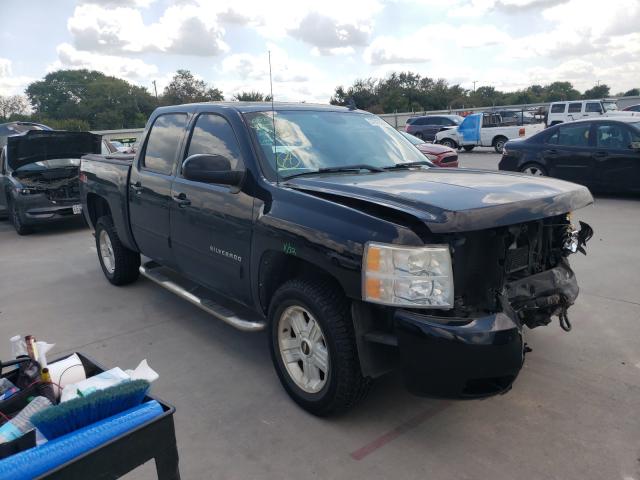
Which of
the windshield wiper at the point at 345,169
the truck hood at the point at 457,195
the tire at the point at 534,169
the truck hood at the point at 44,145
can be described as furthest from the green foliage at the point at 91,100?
the truck hood at the point at 457,195

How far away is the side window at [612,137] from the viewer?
9617 mm

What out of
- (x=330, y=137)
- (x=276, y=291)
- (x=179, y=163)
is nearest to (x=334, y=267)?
(x=276, y=291)

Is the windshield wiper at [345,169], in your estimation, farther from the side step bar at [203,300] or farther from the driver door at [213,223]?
the side step bar at [203,300]

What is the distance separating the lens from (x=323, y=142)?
388 centimetres

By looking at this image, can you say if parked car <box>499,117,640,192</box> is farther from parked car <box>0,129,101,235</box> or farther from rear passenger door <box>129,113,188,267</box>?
parked car <box>0,129,101,235</box>

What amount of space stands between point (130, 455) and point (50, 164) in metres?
9.60

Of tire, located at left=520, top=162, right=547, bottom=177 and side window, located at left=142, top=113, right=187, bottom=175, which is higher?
side window, located at left=142, top=113, right=187, bottom=175

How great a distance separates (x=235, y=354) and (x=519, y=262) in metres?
2.22

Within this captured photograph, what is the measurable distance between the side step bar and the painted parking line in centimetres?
106

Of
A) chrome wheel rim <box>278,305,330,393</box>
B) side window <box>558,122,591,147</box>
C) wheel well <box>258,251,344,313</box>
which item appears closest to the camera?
chrome wheel rim <box>278,305,330,393</box>

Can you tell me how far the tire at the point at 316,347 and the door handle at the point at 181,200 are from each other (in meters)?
1.30

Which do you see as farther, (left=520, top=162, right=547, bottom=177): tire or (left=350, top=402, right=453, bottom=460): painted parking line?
(left=520, top=162, right=547, bottom=177): tire

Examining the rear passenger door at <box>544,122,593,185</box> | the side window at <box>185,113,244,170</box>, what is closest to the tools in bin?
the side window at <box>185,113,244,170</box>

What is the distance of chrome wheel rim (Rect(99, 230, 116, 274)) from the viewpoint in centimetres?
595
